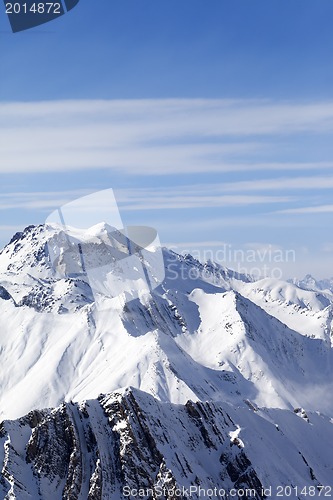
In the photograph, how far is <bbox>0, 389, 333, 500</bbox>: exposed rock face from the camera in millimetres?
137750

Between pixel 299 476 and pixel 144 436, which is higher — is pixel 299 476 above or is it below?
below

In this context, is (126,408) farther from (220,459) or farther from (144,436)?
(220,459)

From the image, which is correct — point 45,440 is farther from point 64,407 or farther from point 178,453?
point 178,453

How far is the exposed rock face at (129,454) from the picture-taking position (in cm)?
13775

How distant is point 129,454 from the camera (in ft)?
468

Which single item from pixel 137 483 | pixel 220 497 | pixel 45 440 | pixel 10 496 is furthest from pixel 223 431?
pixel 10 496

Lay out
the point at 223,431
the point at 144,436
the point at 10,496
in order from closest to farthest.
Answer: the point at 10,496
the point at 144,436
the point at 223,431

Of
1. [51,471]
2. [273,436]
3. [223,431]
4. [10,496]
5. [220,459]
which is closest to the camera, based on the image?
[10,496]

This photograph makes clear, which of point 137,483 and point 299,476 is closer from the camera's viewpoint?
point 137,483

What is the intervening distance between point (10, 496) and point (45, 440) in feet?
48.0

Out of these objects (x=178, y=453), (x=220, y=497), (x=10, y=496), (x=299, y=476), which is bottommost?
(x=299, y=476)

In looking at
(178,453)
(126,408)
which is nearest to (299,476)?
(178,453)

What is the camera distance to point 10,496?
13025cm

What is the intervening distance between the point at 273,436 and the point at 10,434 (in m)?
80.9
